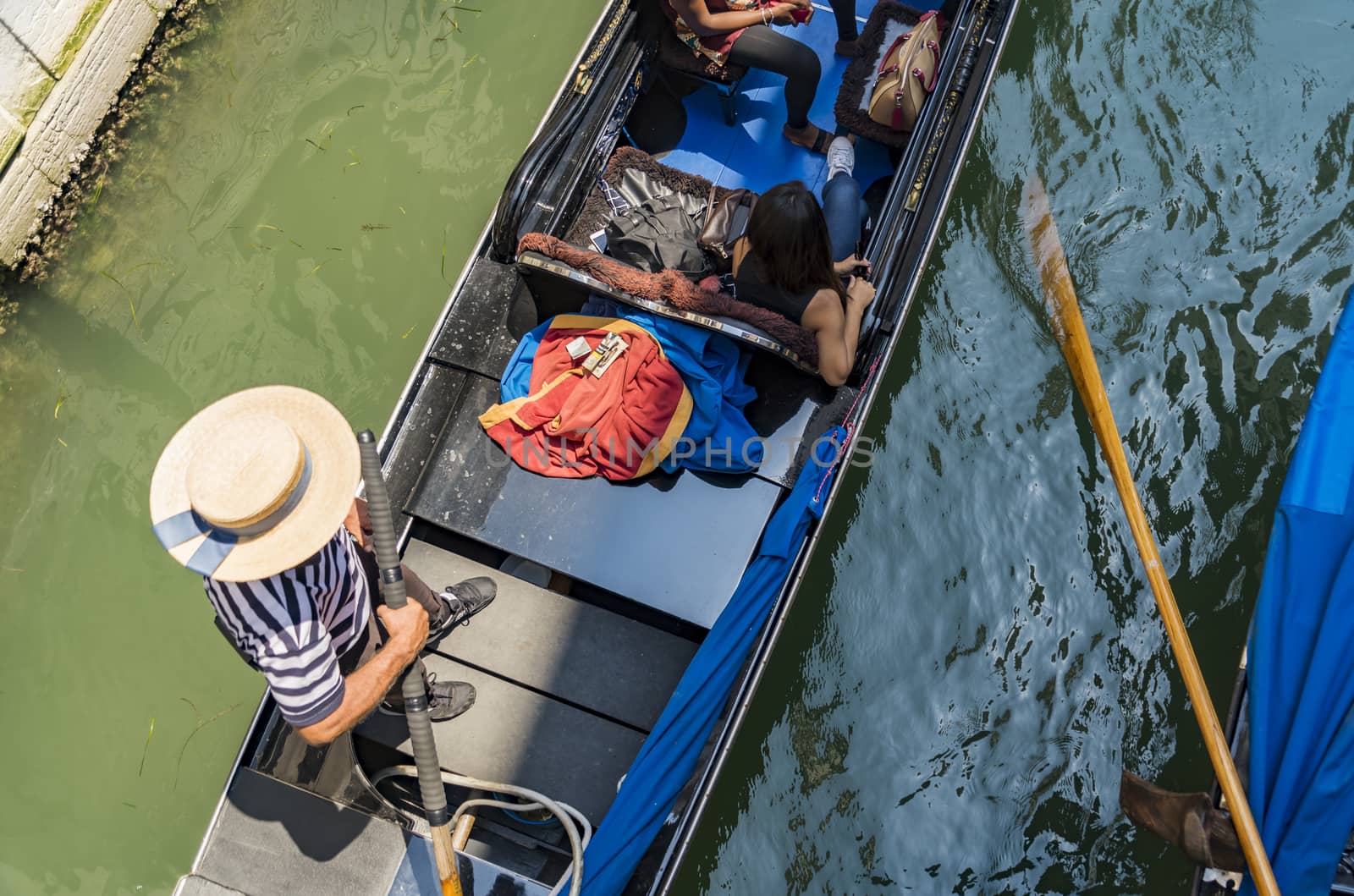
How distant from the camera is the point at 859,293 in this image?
339 centimetres

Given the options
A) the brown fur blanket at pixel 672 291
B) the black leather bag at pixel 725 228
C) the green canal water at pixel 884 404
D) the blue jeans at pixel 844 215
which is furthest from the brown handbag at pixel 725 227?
the green canal water at pixel 884 404

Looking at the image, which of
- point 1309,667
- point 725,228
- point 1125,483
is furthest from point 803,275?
point 1309,667

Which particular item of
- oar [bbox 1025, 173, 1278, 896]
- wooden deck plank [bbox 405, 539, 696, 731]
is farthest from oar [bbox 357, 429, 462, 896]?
oar [bbox 1025, 173, 1278, 896]

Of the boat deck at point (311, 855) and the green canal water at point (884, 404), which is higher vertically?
the green canal water at point (884, 404)

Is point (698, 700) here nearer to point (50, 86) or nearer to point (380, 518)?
point (380, 518)

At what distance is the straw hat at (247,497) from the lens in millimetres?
2125

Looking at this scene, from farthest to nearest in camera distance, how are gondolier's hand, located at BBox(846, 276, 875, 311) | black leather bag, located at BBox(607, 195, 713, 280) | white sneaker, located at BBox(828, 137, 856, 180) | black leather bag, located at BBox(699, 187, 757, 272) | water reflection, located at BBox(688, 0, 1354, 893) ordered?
white sneaker, located at BBox(828, 137, 856, 180), water reflection, located at BBox(688, 0, 1354, 893), black leather bag, located at BBox(699, 187, 757, 272), black leather bag, located at BBox(607, 195, 713, 280), gondolier's hand, located at BBox(846, 276, 875, 311)

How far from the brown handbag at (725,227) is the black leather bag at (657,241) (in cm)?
4

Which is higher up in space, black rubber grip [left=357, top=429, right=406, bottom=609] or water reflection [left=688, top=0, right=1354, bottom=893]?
water reflection [left=688, top=0, right=1354, bottom=893]

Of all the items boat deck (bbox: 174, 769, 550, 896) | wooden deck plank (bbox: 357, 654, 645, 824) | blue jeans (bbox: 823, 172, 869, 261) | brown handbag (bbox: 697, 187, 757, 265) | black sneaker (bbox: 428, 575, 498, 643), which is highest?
blue jeans (bbox: 823, 172, 869, 261)

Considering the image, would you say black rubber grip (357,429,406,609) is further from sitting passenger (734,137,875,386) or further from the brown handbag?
the brown handbag

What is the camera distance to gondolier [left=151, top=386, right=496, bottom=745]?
214 cm

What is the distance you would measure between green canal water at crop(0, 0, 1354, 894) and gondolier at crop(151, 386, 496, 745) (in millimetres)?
1750

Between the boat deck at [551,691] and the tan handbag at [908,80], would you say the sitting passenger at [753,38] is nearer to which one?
the tan handbag at [908,80]
